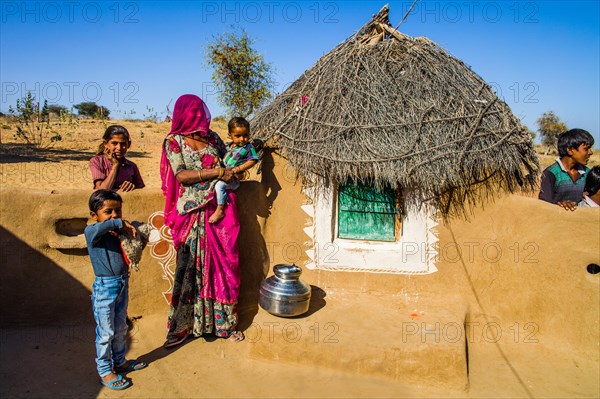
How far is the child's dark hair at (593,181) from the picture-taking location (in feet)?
14.5

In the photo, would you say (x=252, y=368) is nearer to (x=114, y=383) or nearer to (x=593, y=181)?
(x=114, y=383)

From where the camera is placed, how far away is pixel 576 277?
404 centimetres

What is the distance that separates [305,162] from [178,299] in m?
1.87

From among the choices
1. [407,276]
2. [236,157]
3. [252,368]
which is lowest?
[252,368]

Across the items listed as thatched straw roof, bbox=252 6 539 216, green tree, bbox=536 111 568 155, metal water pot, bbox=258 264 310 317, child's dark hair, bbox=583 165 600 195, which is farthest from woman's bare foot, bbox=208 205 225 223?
green tree, bbox=536 111 568 155

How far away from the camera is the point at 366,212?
15.6ft

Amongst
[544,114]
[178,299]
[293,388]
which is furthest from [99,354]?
[544,114]

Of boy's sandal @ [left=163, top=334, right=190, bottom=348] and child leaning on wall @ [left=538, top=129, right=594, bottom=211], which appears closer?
boy's sandal @ [left=163, top=334, right=190, bottom=348]

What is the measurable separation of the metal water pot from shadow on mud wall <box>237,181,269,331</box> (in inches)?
19.8

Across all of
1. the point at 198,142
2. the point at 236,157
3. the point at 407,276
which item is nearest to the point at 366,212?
the point at 407,276

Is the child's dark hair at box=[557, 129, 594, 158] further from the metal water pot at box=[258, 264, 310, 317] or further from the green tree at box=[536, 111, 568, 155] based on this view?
the green tree at box=[536, 111, 568, 155]

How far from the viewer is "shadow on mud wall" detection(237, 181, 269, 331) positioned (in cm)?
461

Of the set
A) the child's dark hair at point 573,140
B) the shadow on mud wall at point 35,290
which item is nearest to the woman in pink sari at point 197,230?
the shadow on mud wall at point 35,290

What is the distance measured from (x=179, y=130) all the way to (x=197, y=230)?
3.13 feet
